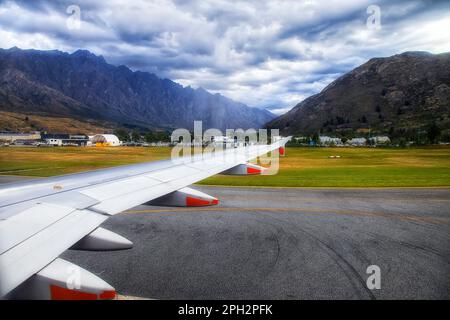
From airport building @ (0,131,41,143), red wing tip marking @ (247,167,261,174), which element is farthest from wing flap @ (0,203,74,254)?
A: airport building @ (0,131,41,143)

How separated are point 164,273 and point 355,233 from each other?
19.8 ft

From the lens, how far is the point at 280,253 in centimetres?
755

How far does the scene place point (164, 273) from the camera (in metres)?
6.48

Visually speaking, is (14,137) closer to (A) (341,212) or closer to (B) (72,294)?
(A) (341,212)

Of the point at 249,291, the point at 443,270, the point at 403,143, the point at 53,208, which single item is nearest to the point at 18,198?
the point at 53,208

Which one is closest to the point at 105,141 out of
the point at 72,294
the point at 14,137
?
the point at 14,137

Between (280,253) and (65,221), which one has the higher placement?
(65,221)

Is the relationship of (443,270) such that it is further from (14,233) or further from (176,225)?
(14,233)

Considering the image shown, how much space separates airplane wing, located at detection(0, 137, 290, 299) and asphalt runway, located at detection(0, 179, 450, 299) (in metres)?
1.91

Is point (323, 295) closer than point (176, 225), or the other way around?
point (323, 295)

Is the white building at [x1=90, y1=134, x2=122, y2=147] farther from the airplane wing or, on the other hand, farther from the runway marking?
the airplane wing

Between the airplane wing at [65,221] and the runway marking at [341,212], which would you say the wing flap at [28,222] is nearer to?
the airplane wing at [65,221]

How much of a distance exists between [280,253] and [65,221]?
5632mm
